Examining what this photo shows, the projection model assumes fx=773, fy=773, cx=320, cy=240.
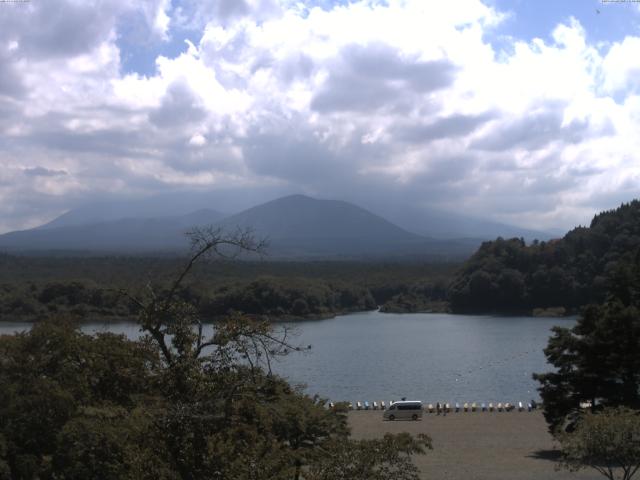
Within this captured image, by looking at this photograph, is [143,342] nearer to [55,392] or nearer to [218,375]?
[218,375]

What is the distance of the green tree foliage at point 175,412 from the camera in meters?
6.06

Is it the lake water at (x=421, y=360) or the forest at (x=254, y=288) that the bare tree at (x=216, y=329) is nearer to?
the lake water at (x=421, y=360)

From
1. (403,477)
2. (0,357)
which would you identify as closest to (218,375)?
(403,477)

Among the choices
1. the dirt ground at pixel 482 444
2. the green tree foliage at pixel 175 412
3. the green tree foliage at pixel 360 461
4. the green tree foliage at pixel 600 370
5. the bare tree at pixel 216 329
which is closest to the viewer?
the green tree foliage at pixel 175 412

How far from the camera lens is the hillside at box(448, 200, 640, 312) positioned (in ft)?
211

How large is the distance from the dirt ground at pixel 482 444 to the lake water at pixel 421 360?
3527 mm

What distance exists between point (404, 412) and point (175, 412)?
1919 cm

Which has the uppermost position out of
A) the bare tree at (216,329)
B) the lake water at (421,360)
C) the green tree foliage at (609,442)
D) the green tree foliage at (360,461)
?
the bare tree at (216,329)

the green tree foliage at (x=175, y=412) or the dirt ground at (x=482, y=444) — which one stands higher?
the green tree foliage at (x=175, y=412)

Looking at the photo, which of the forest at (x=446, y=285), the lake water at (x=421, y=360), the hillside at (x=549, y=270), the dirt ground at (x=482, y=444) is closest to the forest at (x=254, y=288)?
the forest at (x=446, y=285)

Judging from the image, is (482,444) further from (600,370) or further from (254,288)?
(254,288)

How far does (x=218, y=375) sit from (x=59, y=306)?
160 feet

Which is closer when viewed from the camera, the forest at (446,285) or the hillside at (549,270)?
the forest at (446,285)

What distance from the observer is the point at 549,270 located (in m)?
65.8
